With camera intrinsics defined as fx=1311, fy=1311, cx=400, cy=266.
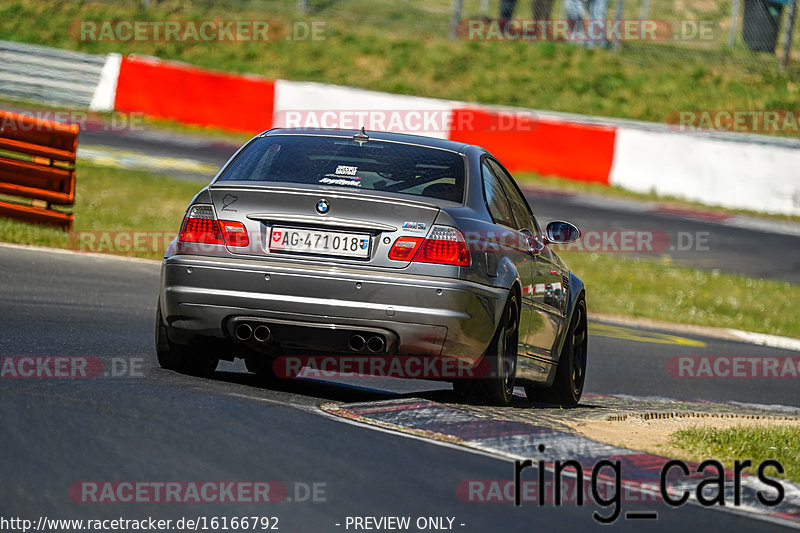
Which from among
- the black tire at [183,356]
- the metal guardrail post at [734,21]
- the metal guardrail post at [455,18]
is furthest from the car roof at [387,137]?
the metal guardrail post at [455,18]

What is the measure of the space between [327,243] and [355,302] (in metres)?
0.34

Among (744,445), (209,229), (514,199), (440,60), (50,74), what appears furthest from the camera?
(440,60)

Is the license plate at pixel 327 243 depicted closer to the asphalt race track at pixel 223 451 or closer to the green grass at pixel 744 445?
the asphalt race track at pixel 223 451

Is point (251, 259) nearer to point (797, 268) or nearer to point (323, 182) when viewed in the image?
point (323, 182)

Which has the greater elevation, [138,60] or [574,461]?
[138,60]

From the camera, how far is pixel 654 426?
7422 mm

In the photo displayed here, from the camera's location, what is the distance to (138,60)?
2686 centimetres

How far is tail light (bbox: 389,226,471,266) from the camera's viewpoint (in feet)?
21.8

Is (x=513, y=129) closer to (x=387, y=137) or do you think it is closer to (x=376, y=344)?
(x=387, y=137)

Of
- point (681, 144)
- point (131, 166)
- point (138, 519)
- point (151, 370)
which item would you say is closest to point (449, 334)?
point (151, 370)

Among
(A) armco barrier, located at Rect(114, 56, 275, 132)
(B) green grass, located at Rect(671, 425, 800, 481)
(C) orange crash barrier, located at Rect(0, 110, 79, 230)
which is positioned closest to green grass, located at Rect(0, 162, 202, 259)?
(C) orange crash barrier, located at Rect(0, 110, 79, 230)

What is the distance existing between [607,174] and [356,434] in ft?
62.6

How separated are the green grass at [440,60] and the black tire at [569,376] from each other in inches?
857

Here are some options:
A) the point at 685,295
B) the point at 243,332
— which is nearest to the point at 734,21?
the point at 685,295
